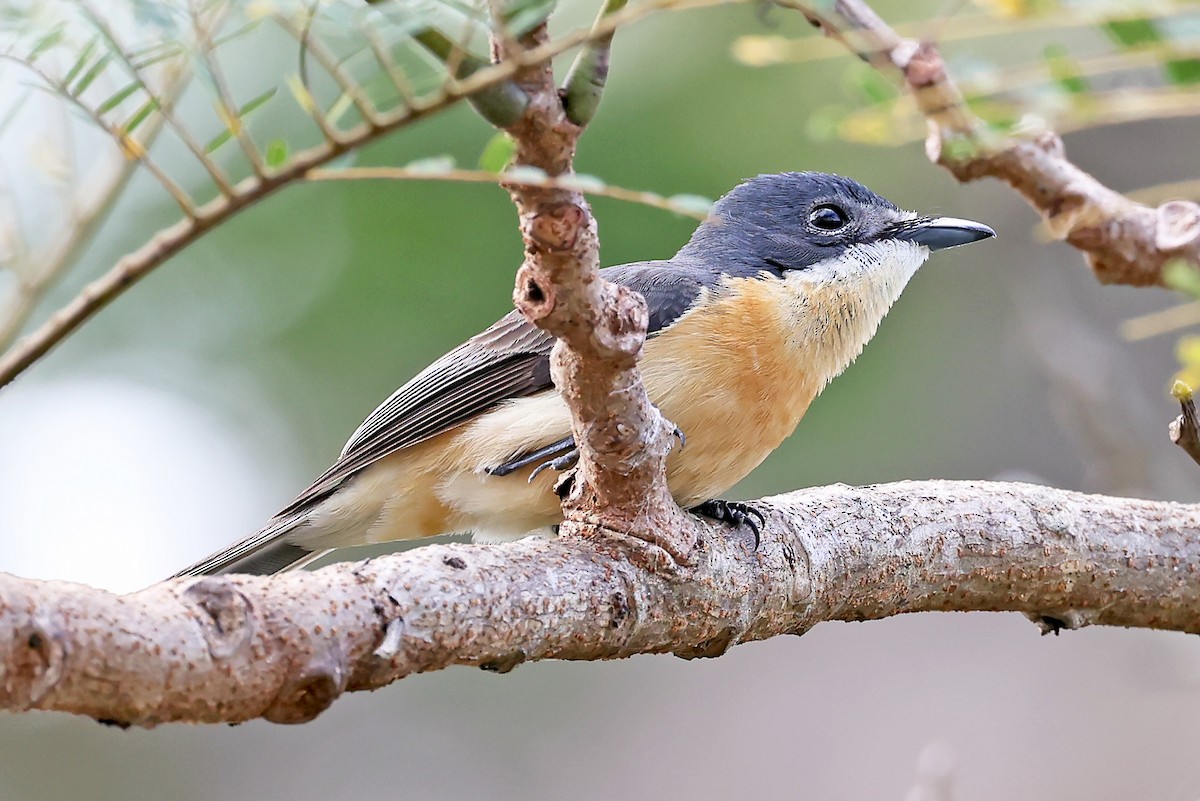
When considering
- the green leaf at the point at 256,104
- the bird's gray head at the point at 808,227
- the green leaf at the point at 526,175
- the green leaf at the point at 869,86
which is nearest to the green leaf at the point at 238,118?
the green leaf at the point at 256,104

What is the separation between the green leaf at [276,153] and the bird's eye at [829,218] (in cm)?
312

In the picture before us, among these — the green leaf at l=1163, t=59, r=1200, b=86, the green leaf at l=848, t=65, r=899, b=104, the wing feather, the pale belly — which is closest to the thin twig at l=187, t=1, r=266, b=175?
the green leaf at l=848, t=65, r=899, b=104

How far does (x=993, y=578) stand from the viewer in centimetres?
365

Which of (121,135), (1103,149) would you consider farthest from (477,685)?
(121,135)

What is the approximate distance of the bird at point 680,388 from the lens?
378cm

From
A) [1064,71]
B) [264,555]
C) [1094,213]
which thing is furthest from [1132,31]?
[264,555]

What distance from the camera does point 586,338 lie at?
2572mm

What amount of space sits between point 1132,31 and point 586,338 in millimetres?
1139

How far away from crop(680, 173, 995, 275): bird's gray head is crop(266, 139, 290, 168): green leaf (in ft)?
9.02

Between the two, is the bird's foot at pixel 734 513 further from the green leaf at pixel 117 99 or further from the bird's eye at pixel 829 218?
the green leaf at pixel 117 99

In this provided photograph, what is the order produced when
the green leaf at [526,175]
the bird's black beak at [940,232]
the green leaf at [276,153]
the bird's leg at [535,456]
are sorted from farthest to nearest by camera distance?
the bird's black beak at [940,232] < the bird's leg at [535,456] < the green leaf at [526,175] < the green leaf at [276,153]

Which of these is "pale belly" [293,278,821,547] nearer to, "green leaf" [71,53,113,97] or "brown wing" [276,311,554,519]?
"brown wing" [276,311,554,519]

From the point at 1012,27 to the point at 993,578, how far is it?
2.02m

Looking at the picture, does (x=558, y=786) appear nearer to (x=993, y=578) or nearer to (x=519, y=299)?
(x=993, y=578)
